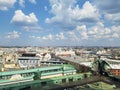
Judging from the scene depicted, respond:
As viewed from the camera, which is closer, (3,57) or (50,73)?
(50,73)

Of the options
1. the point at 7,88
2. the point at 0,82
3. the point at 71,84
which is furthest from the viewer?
the point at 0,82

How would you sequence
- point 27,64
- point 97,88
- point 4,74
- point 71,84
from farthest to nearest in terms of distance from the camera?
point 27,64, point 4,74, point 97,88, point 71,84

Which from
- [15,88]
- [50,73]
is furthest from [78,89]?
[50,73]

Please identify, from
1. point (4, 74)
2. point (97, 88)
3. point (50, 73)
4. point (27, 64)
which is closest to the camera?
point (97, 88)

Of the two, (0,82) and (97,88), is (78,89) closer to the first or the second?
(97,88)

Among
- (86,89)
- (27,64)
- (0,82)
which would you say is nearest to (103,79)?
(86,89)

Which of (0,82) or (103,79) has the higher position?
(103,79)

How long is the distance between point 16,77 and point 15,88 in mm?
28848

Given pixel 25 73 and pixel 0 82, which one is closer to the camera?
pixel 0 82

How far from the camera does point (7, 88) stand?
759 inches

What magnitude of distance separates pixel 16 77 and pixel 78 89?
31.3 metres

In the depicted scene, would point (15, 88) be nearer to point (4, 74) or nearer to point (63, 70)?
point (4, 74)

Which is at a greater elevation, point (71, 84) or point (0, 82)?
point (71, 84)

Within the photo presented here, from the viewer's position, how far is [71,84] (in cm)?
1722
